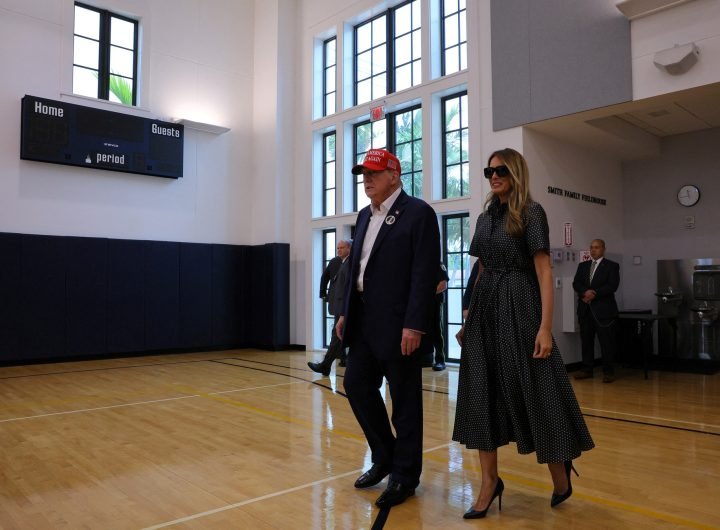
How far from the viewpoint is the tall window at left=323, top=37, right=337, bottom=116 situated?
33.5ft

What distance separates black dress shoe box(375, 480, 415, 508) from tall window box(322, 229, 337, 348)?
23.6 ft

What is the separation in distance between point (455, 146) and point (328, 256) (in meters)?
3.15

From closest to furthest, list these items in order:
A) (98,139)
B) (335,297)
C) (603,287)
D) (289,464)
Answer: (289,464), (603,287), (335,297), (98,139)

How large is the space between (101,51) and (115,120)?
128 cm

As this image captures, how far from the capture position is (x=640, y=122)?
7.02m

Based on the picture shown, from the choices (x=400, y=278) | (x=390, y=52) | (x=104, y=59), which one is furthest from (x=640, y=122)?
(x=104, y=59)

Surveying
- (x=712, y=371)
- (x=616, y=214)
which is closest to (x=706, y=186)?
(x=616, y=214)

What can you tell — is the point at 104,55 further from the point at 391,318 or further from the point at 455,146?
the point at 391,318

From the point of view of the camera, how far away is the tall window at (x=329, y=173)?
10166mm

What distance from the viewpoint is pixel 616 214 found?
8344 millimetres

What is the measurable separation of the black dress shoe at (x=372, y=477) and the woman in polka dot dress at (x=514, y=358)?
50cm

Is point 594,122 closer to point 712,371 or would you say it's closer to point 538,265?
point 712,371

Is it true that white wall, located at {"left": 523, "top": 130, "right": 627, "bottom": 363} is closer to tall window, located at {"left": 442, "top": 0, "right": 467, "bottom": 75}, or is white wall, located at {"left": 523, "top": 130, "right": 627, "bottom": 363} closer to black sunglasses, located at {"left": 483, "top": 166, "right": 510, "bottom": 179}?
tall window, located at {"left": 442, "top": 0, "right": 467, "bottom": 75}

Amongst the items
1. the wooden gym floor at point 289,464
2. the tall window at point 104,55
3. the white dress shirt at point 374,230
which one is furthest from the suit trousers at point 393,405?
the tall window at point 104,55
